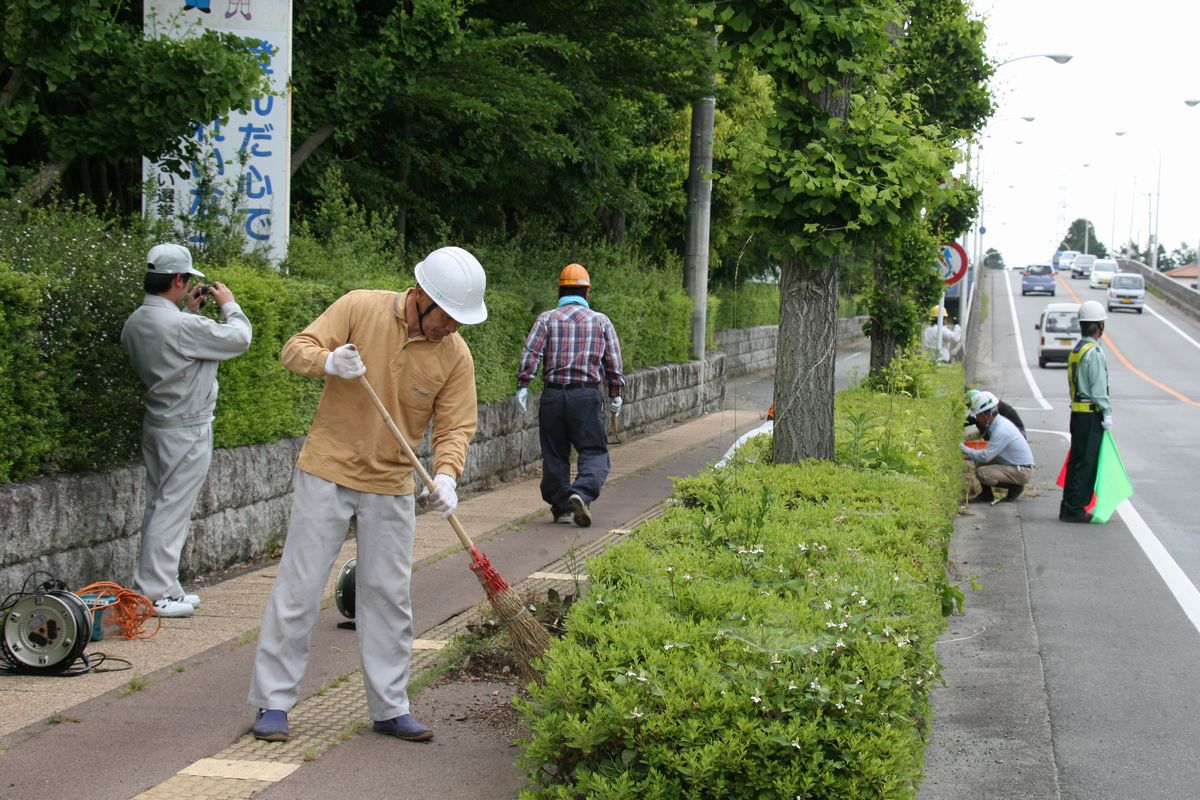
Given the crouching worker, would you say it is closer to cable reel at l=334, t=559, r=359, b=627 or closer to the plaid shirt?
the plaid shirt

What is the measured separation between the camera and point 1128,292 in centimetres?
6353

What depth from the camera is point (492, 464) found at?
12586mm

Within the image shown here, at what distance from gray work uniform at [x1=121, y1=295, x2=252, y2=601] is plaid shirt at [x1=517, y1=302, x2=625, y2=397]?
3.69m

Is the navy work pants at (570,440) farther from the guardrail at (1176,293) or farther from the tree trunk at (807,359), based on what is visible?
the guardrail at (1176,293)

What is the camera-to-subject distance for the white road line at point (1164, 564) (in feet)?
28.4

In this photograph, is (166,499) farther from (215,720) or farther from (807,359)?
(807,359)

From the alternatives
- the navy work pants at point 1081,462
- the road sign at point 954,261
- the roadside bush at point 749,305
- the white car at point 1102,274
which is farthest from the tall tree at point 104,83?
the white car at point 1102,274

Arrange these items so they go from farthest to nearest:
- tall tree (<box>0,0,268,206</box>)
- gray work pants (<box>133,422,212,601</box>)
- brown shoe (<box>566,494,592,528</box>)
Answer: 1. brown shoe (<box>566,494,592,528</box>)
2. tall tree (<box>0,0,268,206</box>)
3. gray work pants (<box>133,422,212,601</box>)

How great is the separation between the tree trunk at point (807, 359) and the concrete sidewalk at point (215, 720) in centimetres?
194

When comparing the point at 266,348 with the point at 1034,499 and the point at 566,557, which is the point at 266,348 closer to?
the point at 566,557

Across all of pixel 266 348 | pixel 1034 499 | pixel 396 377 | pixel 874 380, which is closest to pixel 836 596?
pixel 396 377

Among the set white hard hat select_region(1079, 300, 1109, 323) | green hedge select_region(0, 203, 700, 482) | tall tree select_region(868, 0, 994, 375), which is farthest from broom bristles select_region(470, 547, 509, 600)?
tall tree select_region(868, 0, 994, 375)

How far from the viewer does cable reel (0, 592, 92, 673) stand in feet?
18.1

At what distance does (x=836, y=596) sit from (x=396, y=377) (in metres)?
1.82
